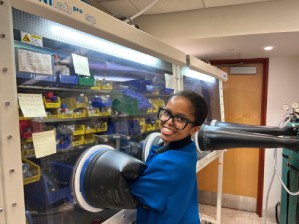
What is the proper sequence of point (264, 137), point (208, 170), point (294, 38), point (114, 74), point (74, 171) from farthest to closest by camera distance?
point (208, 170) → point (294, 38) → point (264, 137) → point (114, 74) → point (74, 171)

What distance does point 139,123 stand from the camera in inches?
61.2

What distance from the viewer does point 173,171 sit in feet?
2.98

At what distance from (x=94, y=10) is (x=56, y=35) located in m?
0.17

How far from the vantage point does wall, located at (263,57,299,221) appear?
3416 mm

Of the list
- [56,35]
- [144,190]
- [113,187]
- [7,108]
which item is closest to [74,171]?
[113,187]

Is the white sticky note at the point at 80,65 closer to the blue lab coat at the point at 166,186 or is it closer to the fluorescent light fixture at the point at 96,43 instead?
the fluorescent light fixture at the point at 96,43

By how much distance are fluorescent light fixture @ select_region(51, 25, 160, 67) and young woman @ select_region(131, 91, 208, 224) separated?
15.9 inches

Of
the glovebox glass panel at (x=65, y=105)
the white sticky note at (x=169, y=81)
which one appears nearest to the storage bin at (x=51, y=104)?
the glovebox glass panel at (x=65, y=105)

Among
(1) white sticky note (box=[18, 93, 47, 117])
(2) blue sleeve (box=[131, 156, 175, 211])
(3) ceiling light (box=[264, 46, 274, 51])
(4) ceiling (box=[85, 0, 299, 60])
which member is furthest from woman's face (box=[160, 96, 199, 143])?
(3) ceiling light (box=[264, 46, 274, 51])

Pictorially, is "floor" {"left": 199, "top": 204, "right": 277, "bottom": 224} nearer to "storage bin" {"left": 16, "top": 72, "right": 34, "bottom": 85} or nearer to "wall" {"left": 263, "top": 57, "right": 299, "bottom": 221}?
"wall" {"left": 263, "top": 57, "right": 299, "bottom": 221}

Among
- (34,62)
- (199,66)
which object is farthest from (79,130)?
(199,66)

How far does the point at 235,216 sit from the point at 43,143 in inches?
135

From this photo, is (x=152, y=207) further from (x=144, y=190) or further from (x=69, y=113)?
(x=69, y=113)

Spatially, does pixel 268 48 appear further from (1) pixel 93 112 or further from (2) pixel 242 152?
(1) pixel 93 112
